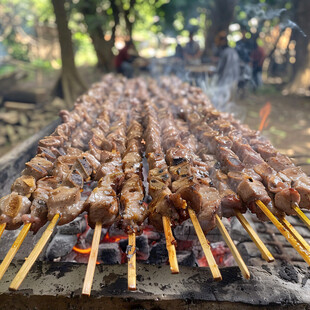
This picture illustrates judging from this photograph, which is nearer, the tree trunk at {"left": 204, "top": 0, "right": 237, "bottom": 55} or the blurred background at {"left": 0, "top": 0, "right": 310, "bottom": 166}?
the blurred background at {"left": 0, "top": 0, "right": 310, "bottom": 166}

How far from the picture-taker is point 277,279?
1.97 m

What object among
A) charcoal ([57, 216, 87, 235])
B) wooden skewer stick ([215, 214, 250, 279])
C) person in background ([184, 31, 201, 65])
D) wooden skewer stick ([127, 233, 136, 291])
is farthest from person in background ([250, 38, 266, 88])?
wooden skewer stick ([127, 233, 136, 291])

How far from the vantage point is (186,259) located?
2545mm

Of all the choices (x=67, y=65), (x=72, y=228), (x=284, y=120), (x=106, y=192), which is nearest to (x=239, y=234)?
(x=106, y=192)

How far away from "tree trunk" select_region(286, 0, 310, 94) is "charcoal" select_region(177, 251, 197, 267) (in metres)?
12.3

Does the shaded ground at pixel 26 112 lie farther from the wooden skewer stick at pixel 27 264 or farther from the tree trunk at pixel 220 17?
the tree trunk at pixel 220 17

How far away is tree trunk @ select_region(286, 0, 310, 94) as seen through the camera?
1121cm

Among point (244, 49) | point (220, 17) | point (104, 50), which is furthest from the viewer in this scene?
point (104, 50)

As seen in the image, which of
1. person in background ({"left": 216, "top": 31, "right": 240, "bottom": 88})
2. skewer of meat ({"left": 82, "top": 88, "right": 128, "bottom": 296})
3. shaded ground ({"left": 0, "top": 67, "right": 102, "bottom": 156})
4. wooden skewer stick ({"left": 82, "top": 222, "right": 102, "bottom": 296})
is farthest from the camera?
person in background ({"left": 216, "top": 31, "right": 240, "bottom": 88})

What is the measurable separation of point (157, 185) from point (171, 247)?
688 millimetres

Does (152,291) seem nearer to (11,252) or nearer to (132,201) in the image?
(132,201)

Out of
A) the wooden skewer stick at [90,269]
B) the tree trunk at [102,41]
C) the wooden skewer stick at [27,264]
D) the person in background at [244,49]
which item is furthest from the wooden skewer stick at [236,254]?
the tree trunk at [102,41]

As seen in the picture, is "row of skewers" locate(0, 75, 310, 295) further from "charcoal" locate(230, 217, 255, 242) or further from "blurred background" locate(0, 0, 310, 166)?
"blurred background" locate(0, 0, 310, 166)

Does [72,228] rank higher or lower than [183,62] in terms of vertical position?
lower
